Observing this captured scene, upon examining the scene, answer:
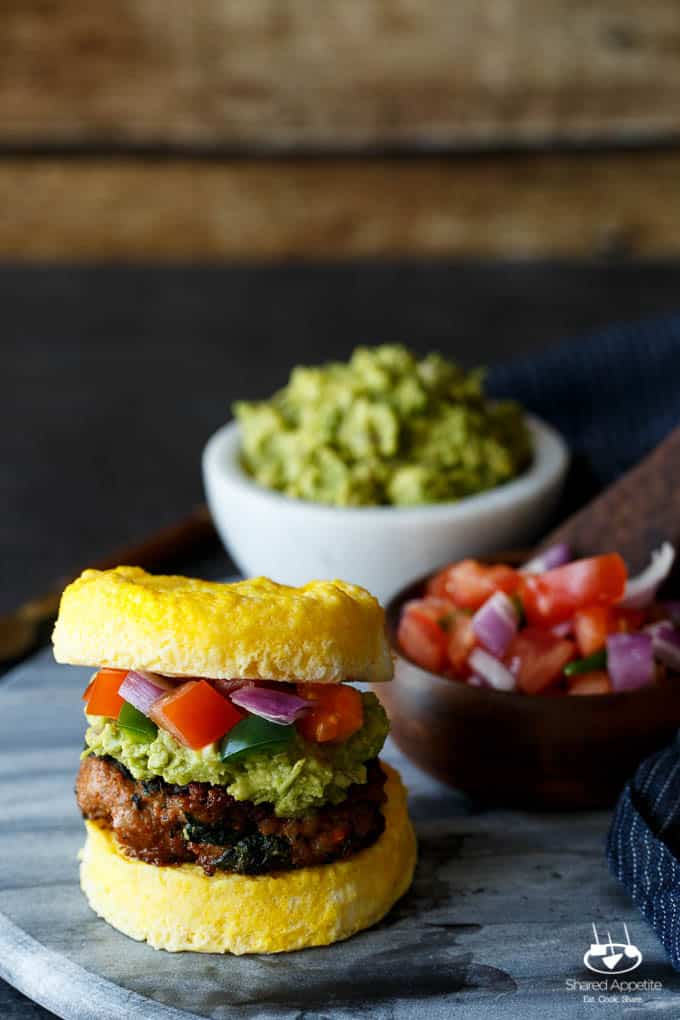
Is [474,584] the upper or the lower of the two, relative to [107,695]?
lower

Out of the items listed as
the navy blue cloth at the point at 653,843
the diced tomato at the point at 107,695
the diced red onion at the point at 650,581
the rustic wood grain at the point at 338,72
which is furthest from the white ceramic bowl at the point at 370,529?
the rustic wood grain at the point at 338,72

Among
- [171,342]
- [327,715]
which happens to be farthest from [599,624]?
[171,342]

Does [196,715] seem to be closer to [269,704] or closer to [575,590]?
[269,704]

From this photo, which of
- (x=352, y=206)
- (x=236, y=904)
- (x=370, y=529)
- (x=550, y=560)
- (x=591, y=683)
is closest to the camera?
(x=236, y=904)

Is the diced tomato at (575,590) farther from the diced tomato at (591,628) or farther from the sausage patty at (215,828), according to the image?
the sausage patty at (215,828)

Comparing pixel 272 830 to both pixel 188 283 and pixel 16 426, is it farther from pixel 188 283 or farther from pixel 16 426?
pixel 188 283

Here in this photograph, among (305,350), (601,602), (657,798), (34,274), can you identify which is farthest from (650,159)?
(657,798)
